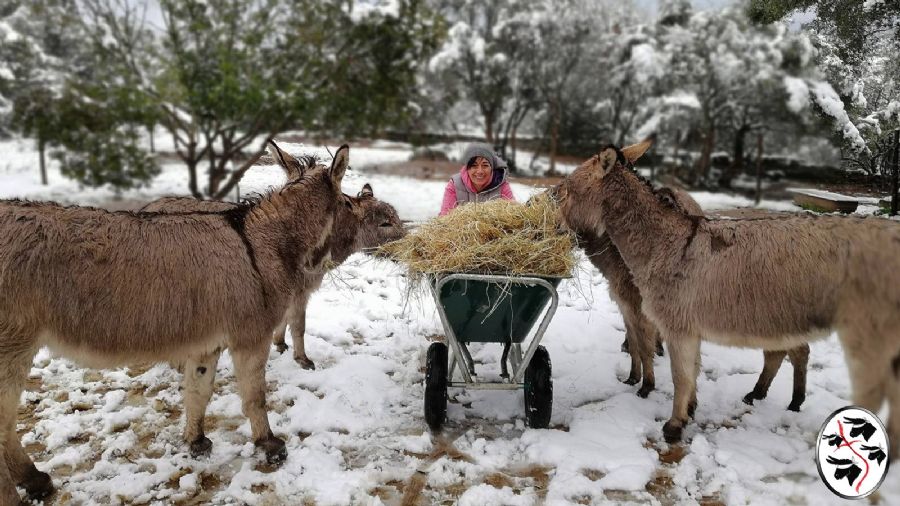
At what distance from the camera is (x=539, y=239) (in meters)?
3.36

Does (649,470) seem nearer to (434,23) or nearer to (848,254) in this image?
(848,254)

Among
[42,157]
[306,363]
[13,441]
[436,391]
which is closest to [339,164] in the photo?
[436,391]

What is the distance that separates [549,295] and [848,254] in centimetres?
160

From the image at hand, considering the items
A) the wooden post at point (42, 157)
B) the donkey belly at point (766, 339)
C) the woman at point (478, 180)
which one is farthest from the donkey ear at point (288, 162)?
the wooden post at point (42, 157)

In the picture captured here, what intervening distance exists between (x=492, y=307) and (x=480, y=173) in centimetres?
184

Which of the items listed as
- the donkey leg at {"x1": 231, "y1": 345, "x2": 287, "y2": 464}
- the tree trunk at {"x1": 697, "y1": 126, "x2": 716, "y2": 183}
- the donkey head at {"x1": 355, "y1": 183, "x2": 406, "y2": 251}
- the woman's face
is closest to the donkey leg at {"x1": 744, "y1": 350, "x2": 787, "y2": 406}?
the woman's face

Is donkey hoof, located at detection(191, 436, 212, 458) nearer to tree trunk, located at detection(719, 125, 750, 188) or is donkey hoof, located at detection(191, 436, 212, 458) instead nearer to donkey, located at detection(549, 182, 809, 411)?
donkey, located at detection(549, 182, 809, 411)

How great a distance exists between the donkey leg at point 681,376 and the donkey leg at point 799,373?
880 mm

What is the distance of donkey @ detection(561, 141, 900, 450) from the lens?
2.68 m

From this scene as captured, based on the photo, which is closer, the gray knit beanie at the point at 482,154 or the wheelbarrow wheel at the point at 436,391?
Result: the wheelbarrow wheel at the point at 436,391

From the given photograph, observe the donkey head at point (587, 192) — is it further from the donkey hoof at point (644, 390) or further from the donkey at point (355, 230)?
the donkey hoof at point (644, 390)

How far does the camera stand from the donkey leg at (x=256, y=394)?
10.1 feet

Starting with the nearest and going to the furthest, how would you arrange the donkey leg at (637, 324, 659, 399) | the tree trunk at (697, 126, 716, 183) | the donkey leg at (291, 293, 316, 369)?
the donkey leg at (637, 324, 659, 399) → the donkey leg at (291, 293, 316, 369) → the tree trunk at (697, 126, 716, 183)

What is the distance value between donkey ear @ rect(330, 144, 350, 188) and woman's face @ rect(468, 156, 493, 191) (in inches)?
68.4
